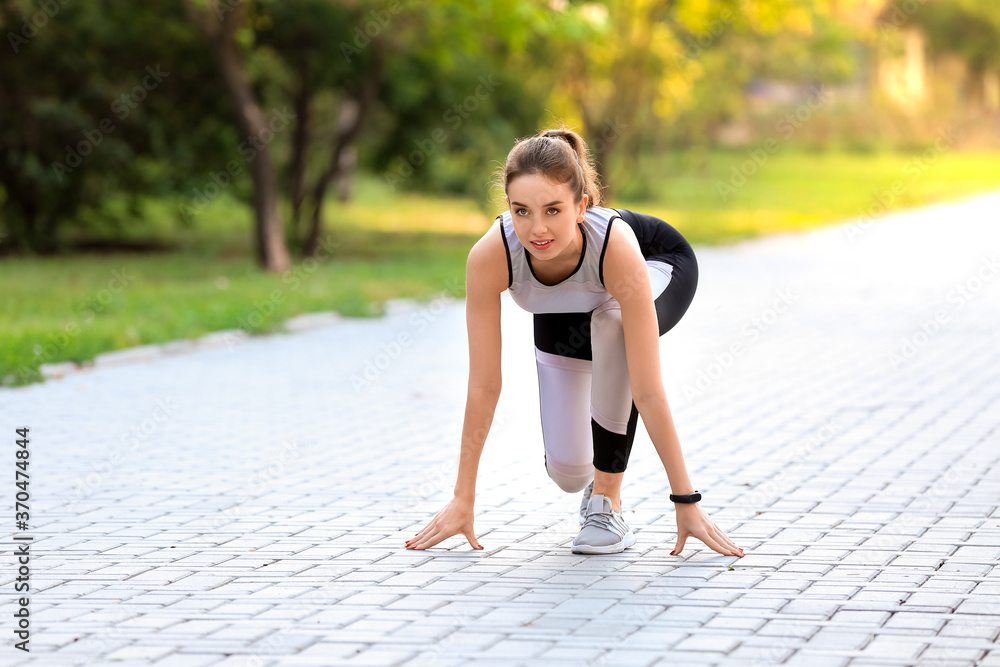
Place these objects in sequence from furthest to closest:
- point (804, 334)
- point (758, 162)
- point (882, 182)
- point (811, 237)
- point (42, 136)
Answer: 1. point (758, 162)
2. point (882, 182)
3. point (811, 237)
4. point (42, 136)
5. point (804, 334)

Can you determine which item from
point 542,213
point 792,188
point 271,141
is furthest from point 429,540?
point 792,188

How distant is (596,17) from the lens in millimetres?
16766

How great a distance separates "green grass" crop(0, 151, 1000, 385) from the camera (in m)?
11.0

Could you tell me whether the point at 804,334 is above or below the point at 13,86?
below

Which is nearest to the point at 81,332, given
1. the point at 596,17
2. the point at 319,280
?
the point at 319,280

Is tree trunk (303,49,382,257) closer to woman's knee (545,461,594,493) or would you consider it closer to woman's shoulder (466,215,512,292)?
woman's knee (545,461,594,493)

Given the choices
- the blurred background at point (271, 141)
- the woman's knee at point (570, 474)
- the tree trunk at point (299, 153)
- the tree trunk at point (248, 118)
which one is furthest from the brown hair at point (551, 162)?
the tree trunk at point (299, 153)

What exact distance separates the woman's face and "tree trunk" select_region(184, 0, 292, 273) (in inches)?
470

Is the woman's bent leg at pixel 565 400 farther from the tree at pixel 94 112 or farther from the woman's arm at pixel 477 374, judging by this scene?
the tree at pixel 94 112

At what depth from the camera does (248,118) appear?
16.1 metres

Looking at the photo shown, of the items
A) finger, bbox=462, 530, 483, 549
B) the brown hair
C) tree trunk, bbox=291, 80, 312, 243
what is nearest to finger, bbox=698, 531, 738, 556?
finger, bbox=462, 530, 483, 549

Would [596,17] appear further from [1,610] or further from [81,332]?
[1,610]

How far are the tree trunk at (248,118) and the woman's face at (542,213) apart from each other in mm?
11929

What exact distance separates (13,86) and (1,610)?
16.2m
